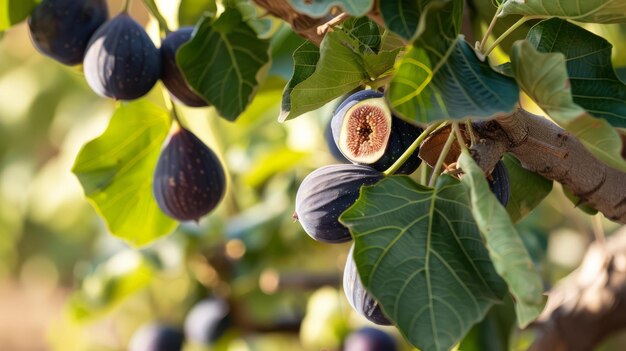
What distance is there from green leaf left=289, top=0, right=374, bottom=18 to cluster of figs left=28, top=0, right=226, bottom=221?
0.26 m

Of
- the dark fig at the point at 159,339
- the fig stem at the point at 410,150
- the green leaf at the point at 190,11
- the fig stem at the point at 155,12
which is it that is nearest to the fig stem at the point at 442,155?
the fig stem at the point at 410,150

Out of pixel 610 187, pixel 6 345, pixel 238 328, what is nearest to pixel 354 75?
pixel 610 187

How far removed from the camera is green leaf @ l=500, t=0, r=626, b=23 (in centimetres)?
60

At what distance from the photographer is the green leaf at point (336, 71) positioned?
61cm

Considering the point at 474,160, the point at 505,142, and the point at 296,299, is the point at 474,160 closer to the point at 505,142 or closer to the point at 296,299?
the point at 505,142

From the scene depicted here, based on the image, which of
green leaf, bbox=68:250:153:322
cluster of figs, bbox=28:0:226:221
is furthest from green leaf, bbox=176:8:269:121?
green leaf, bbox=68:250:153:322

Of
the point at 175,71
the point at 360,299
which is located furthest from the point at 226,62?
the point at 360,299

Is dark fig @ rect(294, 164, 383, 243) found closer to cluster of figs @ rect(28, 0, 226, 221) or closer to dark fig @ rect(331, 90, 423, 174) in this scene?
dark fig @ rect(331, 90, 423, 174)

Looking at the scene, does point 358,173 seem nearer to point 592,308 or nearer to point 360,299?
point 360,299

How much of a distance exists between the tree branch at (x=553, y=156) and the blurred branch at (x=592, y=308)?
1.11ft

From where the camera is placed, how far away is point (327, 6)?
1.76ft

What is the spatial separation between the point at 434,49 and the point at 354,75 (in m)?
0.10

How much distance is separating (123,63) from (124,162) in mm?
173

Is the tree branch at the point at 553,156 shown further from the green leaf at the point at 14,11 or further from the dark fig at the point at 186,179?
the green leaf at the point at 14,11
